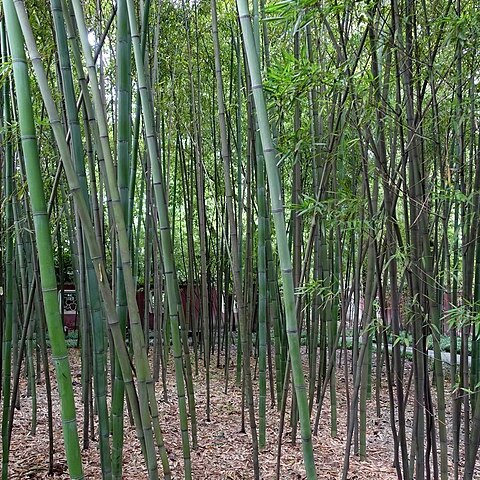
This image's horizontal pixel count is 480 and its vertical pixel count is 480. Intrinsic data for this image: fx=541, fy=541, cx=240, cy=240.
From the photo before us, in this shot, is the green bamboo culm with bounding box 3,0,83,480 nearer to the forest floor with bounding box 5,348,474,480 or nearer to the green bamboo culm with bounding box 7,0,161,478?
the green bamboo culm with bounding box 7,0,161,478

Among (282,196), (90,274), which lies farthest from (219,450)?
(90,274)

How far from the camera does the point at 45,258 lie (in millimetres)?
1256

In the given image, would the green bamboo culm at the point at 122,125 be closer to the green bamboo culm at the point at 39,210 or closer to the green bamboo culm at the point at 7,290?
the green bamboo culm at the point at 39,210

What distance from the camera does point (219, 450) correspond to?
341 centimetres

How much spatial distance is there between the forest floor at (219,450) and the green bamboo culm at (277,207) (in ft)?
6.00

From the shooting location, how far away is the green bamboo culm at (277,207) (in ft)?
4.30

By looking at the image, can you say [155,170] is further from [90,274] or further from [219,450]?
[219,450]

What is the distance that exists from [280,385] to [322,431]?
45cm

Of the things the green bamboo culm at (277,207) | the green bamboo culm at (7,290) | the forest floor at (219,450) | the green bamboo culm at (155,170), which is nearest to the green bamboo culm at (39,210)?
the green bamboo culm at (155,170)

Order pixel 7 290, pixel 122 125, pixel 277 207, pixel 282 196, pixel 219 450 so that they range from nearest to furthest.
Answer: pixel 277 207 < pixel 122 125 < pixel 282 196 < pixel 7 290 < pixel 219 450

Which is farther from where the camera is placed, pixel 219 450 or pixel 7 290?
pixel 219 450

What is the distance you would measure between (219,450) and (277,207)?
2.49m

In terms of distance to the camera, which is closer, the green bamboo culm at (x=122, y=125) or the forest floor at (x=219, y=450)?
the green bamboo culm at (x=122, y=125)

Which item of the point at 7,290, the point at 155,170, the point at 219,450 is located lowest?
the point at 219,450
